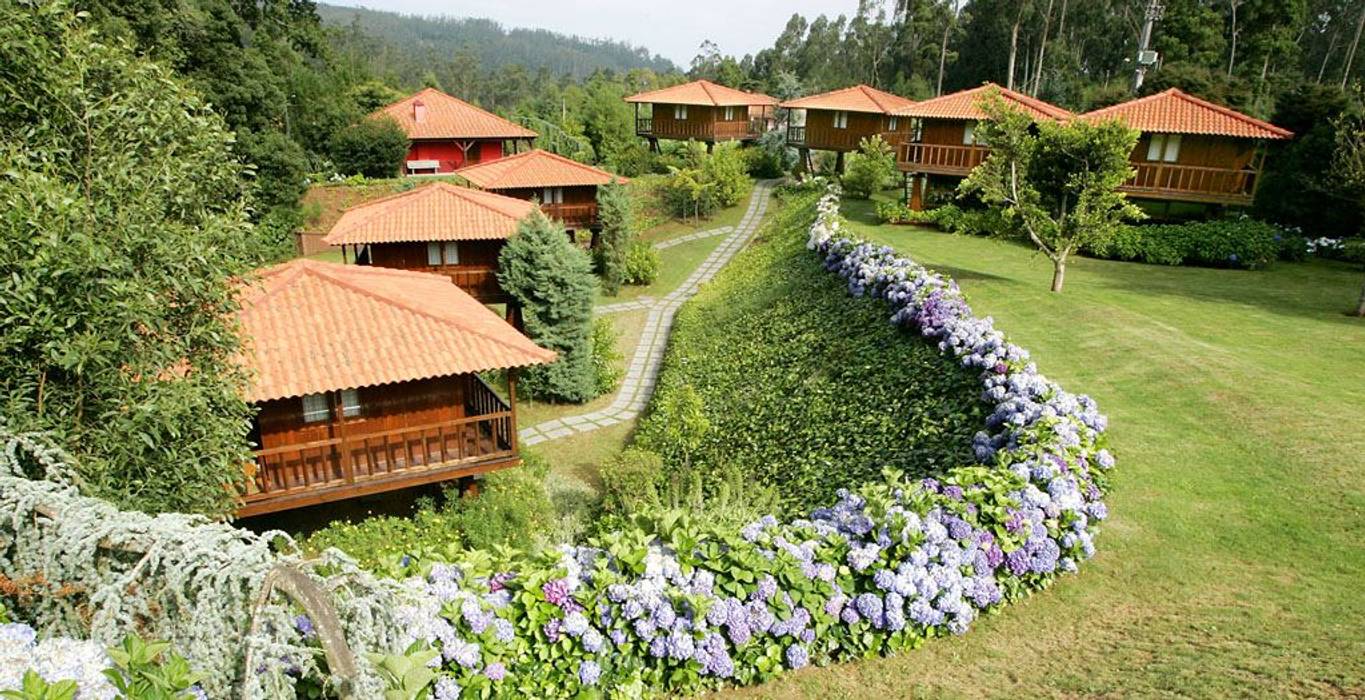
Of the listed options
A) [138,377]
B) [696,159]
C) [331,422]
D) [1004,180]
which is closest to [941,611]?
[138,377]

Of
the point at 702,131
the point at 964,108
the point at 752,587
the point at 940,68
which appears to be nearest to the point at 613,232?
the point at 964,108

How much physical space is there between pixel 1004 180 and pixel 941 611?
16517 mm

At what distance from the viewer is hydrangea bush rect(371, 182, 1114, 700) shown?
21.9 ft

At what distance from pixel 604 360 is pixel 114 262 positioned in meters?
18.0

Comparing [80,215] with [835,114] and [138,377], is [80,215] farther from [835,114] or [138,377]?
[835,114]

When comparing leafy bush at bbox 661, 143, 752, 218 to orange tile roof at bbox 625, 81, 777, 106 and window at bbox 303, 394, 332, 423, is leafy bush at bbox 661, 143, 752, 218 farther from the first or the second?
window at bbox 303, 394, 332, 423

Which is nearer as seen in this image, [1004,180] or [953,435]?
[953,435]

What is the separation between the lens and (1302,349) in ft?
50.5

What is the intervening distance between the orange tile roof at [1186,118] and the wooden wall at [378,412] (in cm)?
2371

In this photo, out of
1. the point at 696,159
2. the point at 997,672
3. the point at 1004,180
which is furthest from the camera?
the point at 696,159

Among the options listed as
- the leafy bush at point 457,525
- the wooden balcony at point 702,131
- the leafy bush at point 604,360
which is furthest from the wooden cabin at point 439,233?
the wooden balcony at point 702,131

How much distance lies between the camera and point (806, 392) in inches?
677

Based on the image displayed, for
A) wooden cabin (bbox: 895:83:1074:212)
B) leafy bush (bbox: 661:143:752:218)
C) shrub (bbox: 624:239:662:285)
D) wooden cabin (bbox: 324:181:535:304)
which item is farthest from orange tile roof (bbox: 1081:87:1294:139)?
wooden cabin (bbox: 324:181:535:304)

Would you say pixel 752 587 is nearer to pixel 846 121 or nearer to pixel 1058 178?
pixel 1058 178
